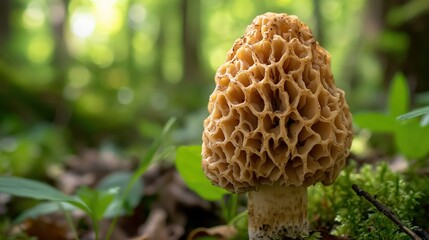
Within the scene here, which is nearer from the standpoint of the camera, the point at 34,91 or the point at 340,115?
the point at 340,115

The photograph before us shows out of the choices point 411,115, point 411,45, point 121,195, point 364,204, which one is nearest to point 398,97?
point 364,204

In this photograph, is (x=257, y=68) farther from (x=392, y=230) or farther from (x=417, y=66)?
(x=417, y=66)

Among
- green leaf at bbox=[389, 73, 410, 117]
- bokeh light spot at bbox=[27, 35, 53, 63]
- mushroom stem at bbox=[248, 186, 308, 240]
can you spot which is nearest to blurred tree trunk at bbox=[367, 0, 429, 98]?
green leaf at bbox=[389, 73, 410, 117]

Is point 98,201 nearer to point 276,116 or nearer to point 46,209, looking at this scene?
point 46,209

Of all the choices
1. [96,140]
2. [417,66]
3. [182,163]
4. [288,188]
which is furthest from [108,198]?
[96,140]

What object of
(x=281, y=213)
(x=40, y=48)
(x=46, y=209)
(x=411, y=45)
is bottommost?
(x=40, y=48)

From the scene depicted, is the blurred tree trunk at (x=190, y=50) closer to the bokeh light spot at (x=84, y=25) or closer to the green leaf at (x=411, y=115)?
the bokeh light spot at (x=84, y=25)
